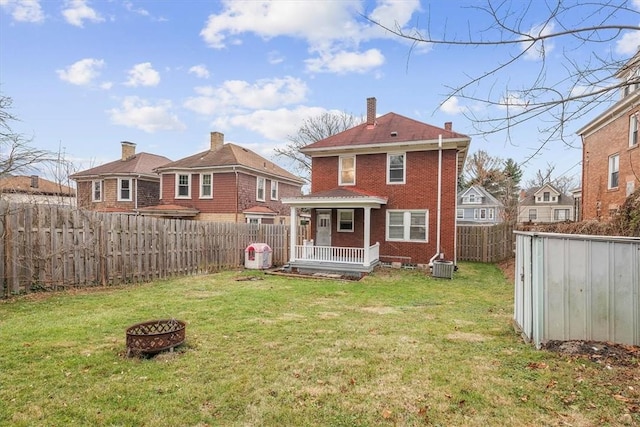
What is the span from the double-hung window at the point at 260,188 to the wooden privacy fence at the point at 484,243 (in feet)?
40.8

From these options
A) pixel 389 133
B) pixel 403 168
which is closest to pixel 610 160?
pixel 403 168

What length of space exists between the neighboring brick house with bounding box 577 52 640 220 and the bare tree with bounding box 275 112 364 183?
20.5 meters

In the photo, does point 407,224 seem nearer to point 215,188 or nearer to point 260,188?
point 260,188

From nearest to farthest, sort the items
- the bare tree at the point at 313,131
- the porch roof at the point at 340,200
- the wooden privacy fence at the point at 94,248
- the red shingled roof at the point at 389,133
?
the wooden privacy fence at the point at 94,248 → the porch roof at the point at 340,200 → the red shingled roof at the point at 389,133 → the bare tree at the point at 313,131

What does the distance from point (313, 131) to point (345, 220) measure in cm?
2144

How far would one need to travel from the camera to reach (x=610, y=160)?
1577 centimetres

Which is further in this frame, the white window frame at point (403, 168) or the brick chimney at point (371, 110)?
the brick chimney at point (371, 110)

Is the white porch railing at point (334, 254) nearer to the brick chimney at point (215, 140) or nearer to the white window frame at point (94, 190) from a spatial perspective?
the brick chimney at point (215, 140)

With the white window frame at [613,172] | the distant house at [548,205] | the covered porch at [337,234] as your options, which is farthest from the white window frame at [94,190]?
the distant house at [548,205]

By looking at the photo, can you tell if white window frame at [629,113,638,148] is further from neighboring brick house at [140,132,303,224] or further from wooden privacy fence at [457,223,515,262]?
neighboring brick house at [140,132,303,224]

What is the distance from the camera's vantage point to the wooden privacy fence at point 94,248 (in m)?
7.74

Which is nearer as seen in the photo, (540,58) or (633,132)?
(540,58)

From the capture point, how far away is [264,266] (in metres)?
14.6

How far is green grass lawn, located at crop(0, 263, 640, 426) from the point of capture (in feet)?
10.2
